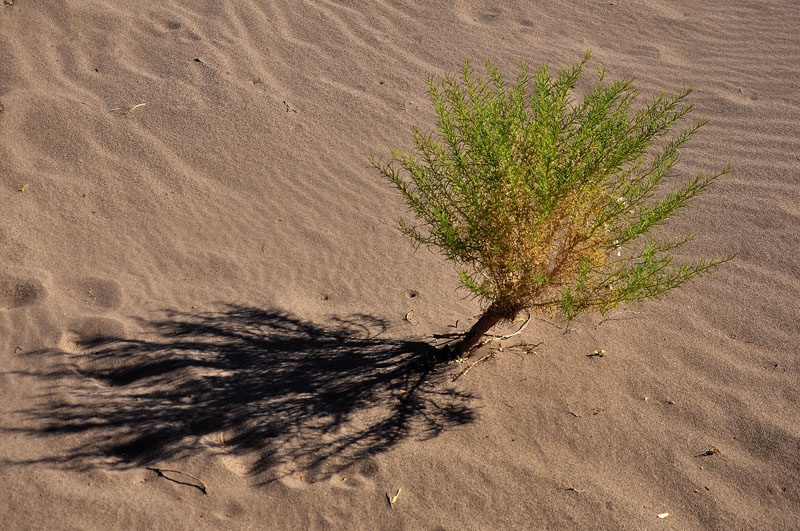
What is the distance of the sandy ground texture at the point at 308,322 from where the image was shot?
10.2ft

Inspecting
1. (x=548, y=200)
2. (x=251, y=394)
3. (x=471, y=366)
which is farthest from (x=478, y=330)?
(x=251, y=394)

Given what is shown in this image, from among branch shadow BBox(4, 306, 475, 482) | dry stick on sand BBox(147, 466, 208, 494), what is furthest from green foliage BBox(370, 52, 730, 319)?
dry stick on sand BBox(147, 466, 208, 494)

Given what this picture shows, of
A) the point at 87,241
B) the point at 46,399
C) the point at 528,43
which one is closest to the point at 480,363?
the point at 46,399

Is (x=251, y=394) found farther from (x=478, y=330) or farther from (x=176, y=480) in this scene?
(x=478, y=330)

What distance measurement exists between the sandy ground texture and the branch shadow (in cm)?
1

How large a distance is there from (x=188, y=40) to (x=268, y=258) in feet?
8.16

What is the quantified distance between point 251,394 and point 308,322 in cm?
57

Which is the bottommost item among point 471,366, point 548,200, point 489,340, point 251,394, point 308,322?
point 251,394

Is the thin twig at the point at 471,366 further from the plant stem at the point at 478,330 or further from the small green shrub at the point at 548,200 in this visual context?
the small green shrub at the point at 548,200

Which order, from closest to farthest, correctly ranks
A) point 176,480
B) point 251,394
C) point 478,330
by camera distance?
point 176,480
point 251,394
point 478,330

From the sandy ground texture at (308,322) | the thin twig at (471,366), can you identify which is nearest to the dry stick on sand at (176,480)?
the sandy ground texture at (308,322)

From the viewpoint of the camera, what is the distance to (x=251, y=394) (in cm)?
343

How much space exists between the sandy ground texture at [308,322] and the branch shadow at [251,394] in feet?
0.04

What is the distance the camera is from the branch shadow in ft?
10.4
